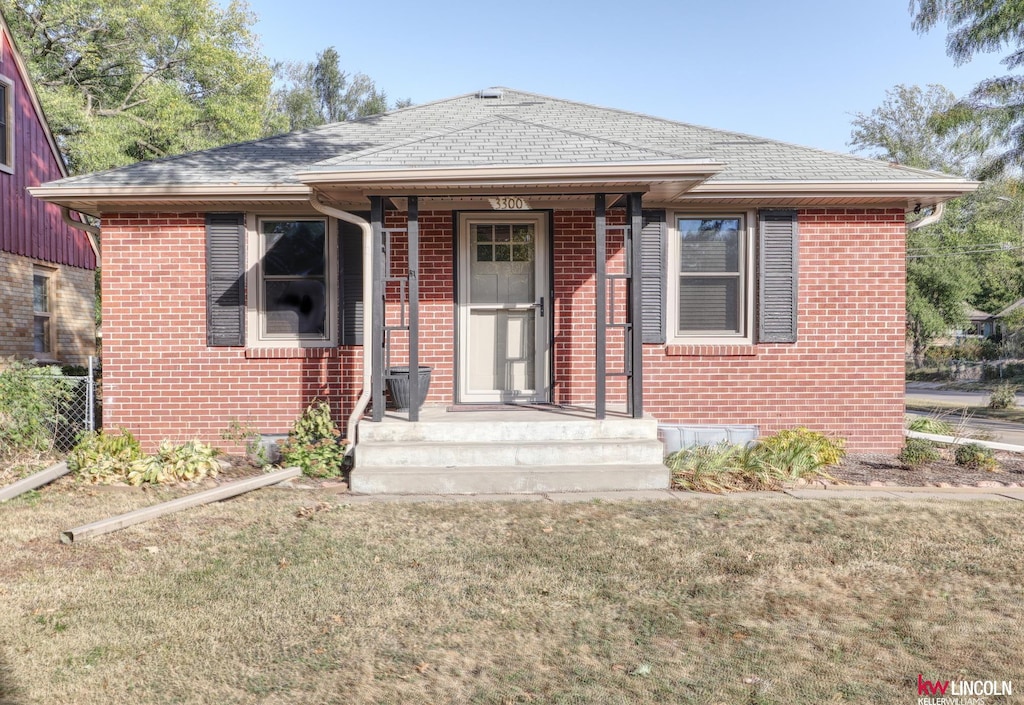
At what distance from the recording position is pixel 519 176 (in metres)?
5.54

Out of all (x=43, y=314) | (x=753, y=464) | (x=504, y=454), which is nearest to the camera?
(x=504, y=454)

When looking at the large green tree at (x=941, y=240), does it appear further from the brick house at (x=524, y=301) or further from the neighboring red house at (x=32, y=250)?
the neighboring red house at (x=32, y=250)

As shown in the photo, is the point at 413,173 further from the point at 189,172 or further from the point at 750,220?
the point at 750,220

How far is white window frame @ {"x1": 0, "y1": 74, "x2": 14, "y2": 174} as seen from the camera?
1021cm

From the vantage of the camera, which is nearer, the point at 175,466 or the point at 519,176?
the point at 519,176

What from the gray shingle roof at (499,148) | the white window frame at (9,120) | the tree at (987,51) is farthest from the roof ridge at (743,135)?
the white window frame at (9,120)

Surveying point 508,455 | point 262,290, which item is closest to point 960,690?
point 508,455

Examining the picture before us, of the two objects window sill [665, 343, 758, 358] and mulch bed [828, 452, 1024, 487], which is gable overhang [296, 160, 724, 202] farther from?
mulch bed [828, 452, 1024, 487]

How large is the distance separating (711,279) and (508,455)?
3.27 meters

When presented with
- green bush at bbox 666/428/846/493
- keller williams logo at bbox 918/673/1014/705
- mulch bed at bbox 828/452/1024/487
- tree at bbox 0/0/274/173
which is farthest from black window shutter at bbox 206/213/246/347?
tree at bbox 0/0/274/173

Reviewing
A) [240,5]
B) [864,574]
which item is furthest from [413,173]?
[240,5]

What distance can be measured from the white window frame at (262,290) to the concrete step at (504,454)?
186 centimetres

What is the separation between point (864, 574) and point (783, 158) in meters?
5.28

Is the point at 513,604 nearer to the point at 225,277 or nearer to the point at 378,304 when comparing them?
the point at 378,304
